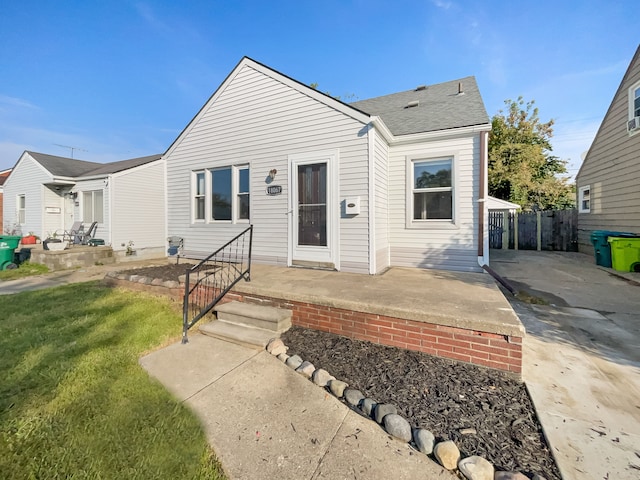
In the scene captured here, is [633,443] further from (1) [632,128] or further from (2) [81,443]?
(1) [632,128]

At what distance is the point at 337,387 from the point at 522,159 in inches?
929

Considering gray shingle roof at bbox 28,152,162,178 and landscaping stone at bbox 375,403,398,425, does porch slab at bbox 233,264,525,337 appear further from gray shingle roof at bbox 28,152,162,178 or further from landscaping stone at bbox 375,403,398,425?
gray shingle roof at bbox 28,152,162,178

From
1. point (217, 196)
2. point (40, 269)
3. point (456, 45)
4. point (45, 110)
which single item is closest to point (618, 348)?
point (217, 196)

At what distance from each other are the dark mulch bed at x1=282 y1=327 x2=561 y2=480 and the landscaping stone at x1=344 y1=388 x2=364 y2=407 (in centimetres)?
8

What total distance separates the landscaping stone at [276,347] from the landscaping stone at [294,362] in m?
0.20

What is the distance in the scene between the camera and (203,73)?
14.8m

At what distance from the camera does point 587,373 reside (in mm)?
2750

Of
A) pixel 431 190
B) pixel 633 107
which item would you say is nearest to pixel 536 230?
pixel 633 107

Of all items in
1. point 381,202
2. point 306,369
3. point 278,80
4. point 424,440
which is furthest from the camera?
point 278,80

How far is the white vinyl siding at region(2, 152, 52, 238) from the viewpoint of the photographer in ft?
39.5

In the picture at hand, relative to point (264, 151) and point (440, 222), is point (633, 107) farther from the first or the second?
point (264, 151)

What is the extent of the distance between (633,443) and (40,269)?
12.4 metres

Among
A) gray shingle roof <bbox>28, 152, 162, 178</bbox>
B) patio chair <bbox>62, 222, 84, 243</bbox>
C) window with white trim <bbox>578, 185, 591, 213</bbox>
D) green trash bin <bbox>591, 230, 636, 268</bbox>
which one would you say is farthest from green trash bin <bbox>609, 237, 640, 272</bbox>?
patio chair <bbox>62, 222, 84, 243</bbox>

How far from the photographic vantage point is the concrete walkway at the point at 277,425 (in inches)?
67.8
